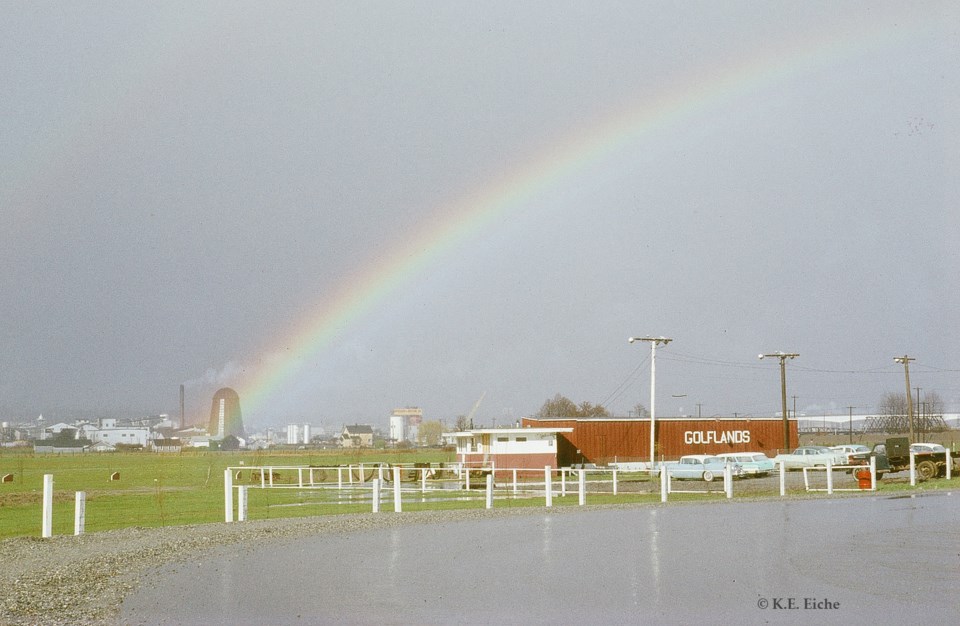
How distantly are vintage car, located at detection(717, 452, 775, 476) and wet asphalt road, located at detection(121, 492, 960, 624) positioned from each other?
34495mm

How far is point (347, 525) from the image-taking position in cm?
2144

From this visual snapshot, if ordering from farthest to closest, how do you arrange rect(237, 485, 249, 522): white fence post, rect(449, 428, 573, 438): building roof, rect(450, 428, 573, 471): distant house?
rect(450, 428, 573, 471): distant house, rect(449, 428, 573, 438): building roof, rect(237, 485, 249, 522): white fence post

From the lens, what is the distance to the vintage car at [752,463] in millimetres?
54781

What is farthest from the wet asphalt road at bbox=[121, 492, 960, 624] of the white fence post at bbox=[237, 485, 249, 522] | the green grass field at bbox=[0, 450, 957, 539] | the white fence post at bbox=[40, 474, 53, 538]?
the green grass field at bbox=[0, 450, 957, 539]

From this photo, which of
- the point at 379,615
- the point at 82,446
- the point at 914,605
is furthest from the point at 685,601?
the point at 82,446

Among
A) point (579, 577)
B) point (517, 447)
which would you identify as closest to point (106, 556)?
point (579, 577)

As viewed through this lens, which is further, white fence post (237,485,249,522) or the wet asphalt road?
white fence post (237,485,249,522)

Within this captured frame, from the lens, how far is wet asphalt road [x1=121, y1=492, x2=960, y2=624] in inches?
390

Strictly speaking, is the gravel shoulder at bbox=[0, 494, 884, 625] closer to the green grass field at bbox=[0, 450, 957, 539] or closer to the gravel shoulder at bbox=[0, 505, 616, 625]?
the gravel shoulder at bbox=[0, 505, 616, 625]

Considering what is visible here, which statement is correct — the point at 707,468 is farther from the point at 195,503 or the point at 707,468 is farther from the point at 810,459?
the point at 195,503

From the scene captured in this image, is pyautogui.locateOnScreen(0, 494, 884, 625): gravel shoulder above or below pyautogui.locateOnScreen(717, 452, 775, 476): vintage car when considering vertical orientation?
above

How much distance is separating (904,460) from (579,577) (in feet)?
141

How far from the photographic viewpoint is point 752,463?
55.4 m

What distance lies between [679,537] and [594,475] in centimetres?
3950
